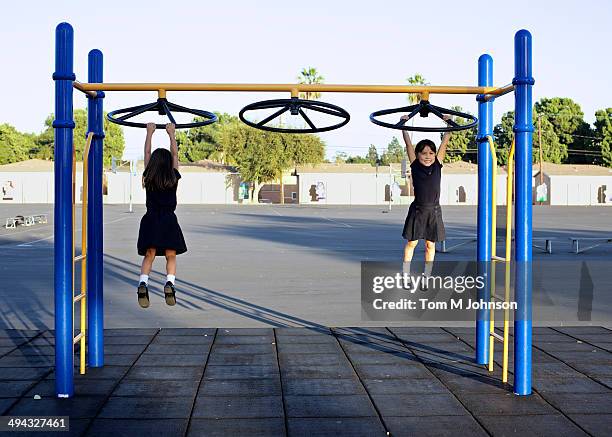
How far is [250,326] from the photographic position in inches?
339

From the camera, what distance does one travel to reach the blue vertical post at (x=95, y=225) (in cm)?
635

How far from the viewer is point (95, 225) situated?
643 cm

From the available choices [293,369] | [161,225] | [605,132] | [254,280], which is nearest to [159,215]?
[161,225]

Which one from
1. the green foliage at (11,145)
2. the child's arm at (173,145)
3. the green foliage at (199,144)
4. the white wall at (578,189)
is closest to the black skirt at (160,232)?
the child's arm at (173,145)

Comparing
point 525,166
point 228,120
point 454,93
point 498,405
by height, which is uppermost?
point 228,120

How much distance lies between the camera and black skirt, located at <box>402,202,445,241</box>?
22.1ft

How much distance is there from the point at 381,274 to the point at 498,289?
2.76 m

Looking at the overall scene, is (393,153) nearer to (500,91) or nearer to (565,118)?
(565,118)

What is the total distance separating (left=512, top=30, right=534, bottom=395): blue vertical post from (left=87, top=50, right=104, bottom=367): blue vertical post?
353 centimetres

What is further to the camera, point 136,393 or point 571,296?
point 571,296

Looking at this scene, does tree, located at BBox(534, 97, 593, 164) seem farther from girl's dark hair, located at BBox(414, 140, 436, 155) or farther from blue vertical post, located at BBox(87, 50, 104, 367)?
blue vertical post, located at BBox(87, 50, 104, 367)

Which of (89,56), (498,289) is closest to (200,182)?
(498,289)

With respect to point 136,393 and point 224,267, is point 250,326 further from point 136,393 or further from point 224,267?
point 224,267

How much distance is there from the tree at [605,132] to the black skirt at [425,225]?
271ft
